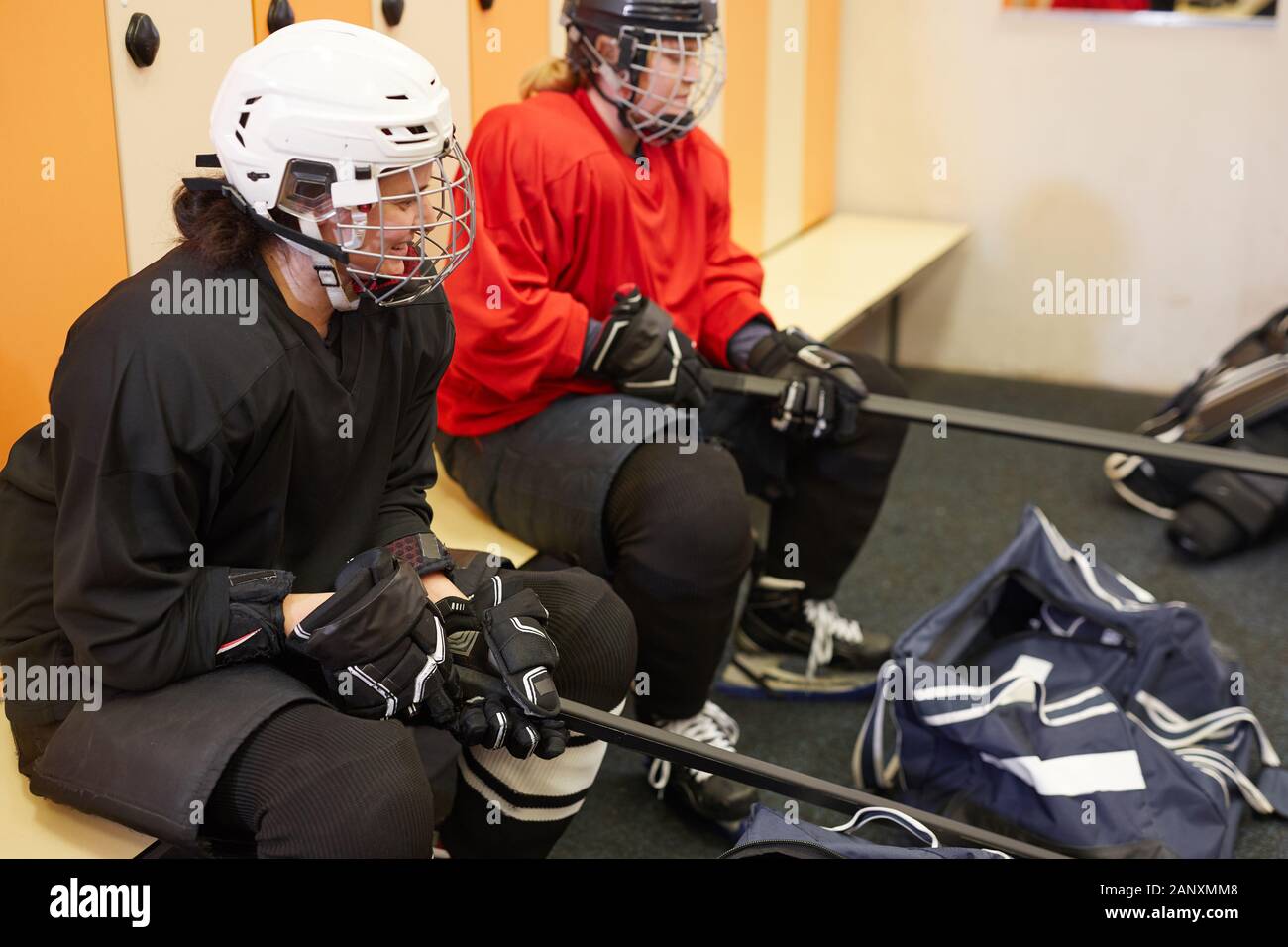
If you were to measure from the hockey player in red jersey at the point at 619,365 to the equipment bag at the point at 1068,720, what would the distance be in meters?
0.28

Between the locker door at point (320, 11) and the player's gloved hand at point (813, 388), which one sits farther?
the player's gloved hand at point (813, 388)

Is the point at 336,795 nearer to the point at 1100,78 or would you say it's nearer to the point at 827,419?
the point at 827,419

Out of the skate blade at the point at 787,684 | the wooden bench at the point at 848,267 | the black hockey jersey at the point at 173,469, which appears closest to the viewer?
the black hockey jersey at the point at 173,469

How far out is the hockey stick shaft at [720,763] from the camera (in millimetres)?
1518

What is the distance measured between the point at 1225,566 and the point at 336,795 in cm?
197

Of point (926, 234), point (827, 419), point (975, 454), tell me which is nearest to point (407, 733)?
point (827, 419)

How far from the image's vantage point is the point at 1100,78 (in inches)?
132

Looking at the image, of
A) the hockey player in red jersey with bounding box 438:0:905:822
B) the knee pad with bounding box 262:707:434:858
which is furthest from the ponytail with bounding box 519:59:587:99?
the knee pad with bounding box 262:707:434:858
